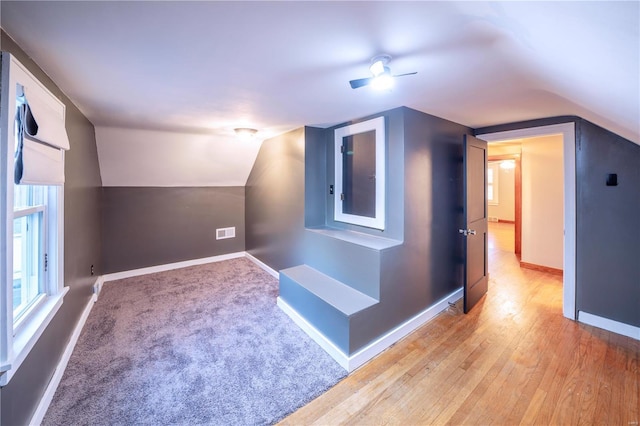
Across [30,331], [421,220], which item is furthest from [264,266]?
[30,331]

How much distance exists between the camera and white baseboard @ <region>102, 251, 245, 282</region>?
4040mm

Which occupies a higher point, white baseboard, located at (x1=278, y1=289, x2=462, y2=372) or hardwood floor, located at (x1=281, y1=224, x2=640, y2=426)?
white baseboard, located at (x1=278, y1=289, x2=462, y2=372)

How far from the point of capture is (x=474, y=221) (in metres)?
3.07

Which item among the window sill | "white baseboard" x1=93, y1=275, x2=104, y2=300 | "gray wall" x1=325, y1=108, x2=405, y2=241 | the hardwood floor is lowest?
the hardwood floor

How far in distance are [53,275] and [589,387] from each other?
158 inches

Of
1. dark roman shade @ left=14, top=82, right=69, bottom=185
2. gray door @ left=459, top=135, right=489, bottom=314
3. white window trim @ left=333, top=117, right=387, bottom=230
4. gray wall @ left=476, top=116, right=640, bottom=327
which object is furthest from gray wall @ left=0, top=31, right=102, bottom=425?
gray wall @ left=476, top=116, right=640, bottom=327

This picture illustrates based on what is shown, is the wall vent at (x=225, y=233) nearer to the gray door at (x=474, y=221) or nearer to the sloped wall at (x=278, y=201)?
the sloped wall at (x=278, y=201)

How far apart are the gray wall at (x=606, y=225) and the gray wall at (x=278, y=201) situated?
296cm

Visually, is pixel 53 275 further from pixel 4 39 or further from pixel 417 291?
pixel 417 291

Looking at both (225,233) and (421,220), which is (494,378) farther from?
(225,233)

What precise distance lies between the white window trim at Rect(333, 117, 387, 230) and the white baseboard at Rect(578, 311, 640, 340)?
2.29 meters

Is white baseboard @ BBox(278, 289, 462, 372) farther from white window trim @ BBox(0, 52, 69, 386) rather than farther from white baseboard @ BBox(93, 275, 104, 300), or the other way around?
white baseboard @ BBox(93, 275, 104, 300)

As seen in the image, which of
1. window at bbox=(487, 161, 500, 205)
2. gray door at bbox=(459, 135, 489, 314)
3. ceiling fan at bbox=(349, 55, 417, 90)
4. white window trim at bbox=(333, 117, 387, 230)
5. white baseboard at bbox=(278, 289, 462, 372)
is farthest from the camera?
window at bbox=(487, 161, 500, 205)

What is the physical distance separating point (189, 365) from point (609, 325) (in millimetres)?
3941
